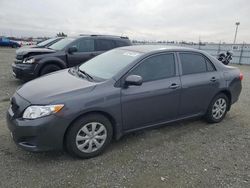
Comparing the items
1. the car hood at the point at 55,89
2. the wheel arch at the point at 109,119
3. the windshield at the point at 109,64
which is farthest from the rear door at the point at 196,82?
the car hood at the point at 55,89

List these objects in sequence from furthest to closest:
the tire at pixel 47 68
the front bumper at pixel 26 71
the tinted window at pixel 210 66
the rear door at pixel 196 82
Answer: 1. the tire at pixel 47 68
2. the front bumper at pixel 26 71
3. the tinted window at pixel 210 66
4. the rear door at pixel 196 82

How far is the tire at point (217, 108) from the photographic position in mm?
4922

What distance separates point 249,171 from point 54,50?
6638 millimetres

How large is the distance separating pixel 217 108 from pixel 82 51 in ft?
16.5

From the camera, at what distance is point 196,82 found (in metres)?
4.50

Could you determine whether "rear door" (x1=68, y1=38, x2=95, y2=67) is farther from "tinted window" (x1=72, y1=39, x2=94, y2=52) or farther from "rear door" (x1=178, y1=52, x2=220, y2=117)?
"rear door" (x1=178, y1=52, x2=220, y2=117)

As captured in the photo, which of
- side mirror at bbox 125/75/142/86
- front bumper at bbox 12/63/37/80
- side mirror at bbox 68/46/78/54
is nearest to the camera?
side mirror at bbox 125/75/142/86

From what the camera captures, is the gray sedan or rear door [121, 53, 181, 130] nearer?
the gray sedan

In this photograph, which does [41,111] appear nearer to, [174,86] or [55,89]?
[55,89]

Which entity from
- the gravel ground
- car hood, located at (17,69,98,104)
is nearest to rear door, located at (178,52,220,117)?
the gravel ground

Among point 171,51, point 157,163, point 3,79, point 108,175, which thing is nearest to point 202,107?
point 171,51

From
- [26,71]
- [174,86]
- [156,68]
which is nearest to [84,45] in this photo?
[26,71]

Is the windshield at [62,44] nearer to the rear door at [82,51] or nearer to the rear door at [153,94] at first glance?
the rear door at [82,51]

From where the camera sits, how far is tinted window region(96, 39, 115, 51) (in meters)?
8.62
